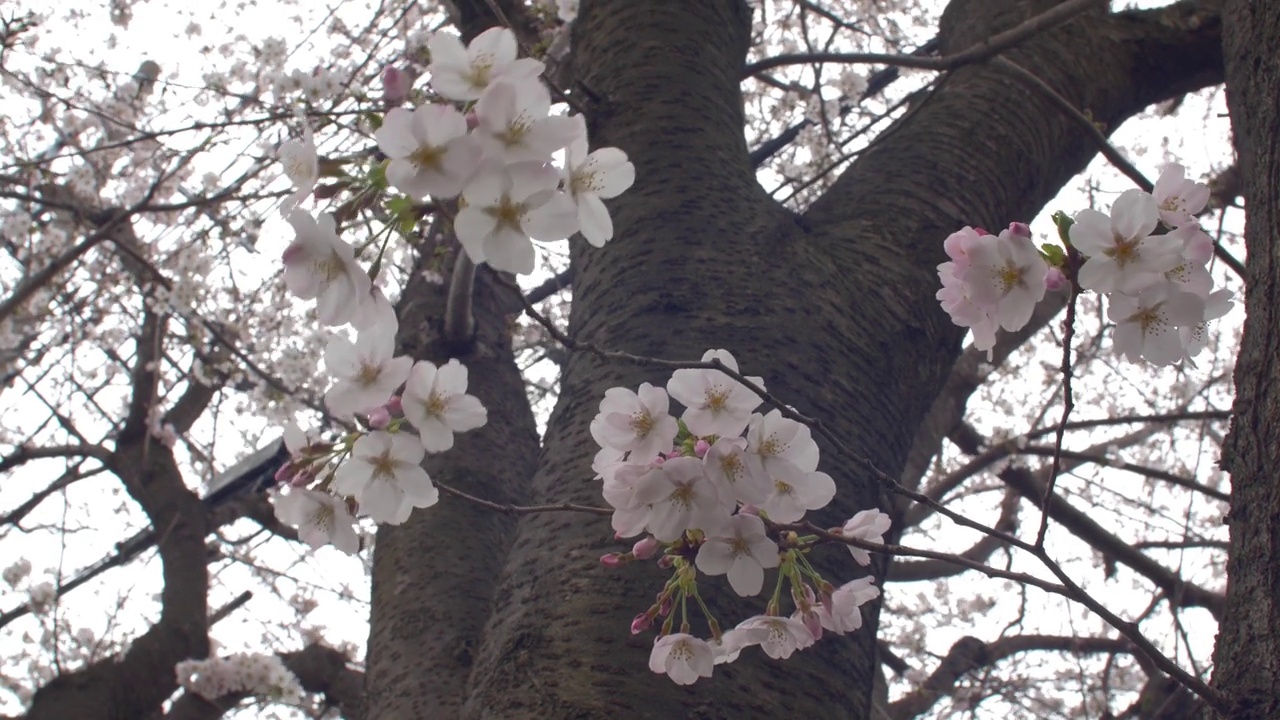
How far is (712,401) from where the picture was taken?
80 centimetres

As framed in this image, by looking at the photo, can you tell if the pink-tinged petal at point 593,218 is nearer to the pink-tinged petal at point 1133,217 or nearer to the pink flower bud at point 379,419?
the pink flower bud at point 379,419

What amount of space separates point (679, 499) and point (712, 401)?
A: 0.10 meters

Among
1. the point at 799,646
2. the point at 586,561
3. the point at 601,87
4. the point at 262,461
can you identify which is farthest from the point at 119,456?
the point at 799,646

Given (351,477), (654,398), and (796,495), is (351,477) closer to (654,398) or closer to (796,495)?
(654,398)

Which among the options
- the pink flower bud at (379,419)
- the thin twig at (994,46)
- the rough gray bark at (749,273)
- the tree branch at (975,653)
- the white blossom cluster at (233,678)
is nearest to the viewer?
the pink flower bud at (379,419)

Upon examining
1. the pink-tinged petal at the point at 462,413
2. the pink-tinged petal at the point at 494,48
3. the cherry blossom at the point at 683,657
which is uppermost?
the pink-tinged petal at the point at 494,48

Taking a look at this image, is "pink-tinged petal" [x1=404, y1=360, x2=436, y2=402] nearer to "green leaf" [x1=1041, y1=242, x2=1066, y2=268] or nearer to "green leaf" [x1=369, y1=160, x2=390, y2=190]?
"green leaf" [x1=369, y1=160, x2=390, y2=190]

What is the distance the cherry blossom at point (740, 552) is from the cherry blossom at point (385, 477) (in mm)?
269

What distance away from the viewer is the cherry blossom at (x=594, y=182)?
2.54ft

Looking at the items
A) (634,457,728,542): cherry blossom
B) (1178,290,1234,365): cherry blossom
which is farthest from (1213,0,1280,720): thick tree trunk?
(634,457,728,542): cherry blossom

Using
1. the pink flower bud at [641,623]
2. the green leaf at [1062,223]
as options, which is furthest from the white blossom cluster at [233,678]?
the green leaf at [1062,223]

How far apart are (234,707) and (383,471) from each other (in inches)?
98.8

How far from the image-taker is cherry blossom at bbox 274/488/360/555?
919 mm

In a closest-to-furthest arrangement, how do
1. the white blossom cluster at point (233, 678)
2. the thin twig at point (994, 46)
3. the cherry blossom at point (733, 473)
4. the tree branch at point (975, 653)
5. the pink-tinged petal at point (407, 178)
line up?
the pink-tinged petal at point (407, 178) → the cherry blossom at point (733, 473) → the thin twig at point (994, 46) → the white blossom cluster at point (233, 678) → the tree branch at point (975, 653)
